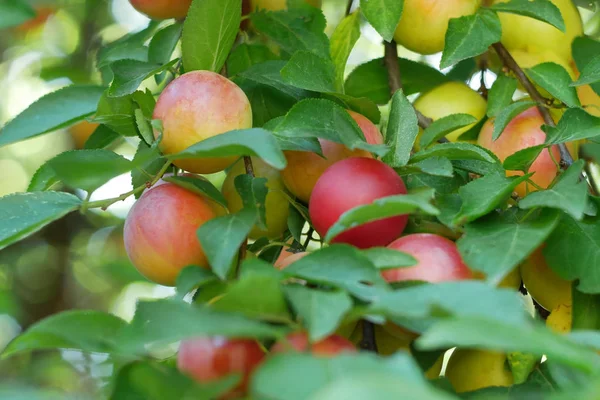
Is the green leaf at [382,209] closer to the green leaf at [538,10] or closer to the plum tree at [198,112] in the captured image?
the plum tree at [198,112]

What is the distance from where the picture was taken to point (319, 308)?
45cm

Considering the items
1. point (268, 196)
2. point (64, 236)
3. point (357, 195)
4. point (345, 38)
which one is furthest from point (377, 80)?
point (64, 236)

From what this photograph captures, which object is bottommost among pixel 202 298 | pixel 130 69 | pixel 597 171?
pixel 597 171

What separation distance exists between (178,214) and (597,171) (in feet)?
2.64

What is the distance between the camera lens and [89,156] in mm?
645

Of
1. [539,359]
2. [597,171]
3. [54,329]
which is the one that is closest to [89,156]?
[54,329]

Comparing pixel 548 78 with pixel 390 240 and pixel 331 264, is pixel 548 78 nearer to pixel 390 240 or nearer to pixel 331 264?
pixel 390 240

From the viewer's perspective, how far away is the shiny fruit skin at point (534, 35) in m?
0.95

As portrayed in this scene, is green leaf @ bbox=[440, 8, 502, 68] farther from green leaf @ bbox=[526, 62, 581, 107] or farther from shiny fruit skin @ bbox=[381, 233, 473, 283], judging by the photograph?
shiny fruit skin @ bbox=[381, 233, 473, 283]

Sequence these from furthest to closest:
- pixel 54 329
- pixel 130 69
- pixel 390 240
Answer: pixel 130 69, pixel 390 240, pixel 54 329

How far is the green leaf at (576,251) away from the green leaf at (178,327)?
314mm

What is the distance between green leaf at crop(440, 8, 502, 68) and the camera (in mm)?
807

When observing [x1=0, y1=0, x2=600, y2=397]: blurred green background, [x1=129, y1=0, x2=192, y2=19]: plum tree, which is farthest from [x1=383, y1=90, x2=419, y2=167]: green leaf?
[x1=0, y1=0, x2=600, y2=397]: blurred green background

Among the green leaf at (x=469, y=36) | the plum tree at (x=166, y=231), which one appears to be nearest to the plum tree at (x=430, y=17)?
the green leaf at (x=469, y=36)
